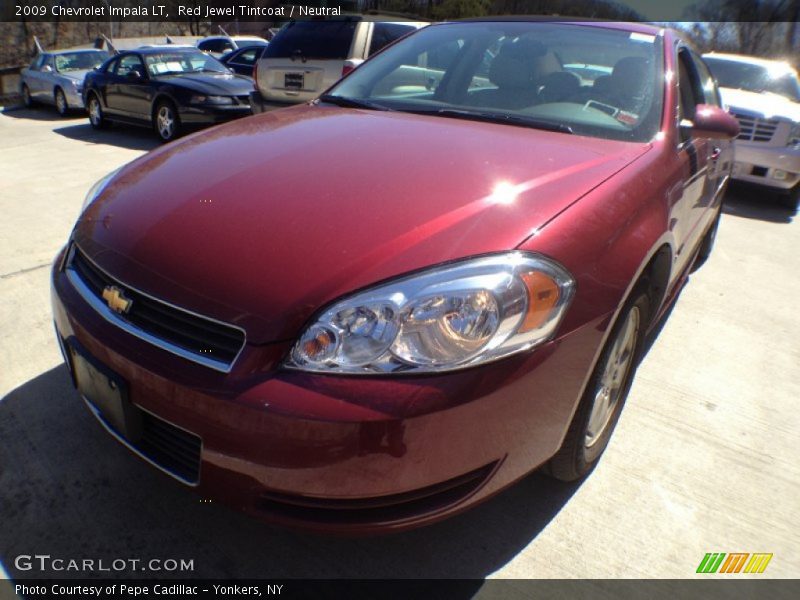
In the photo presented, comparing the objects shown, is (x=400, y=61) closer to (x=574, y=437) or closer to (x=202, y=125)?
(x=574, y=437)

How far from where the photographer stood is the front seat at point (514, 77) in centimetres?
267

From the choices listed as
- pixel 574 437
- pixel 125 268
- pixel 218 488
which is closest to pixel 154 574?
pixel 218 488

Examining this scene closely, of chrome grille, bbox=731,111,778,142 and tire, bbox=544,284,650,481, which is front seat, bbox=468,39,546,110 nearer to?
tire, bbox=544,284,650,481

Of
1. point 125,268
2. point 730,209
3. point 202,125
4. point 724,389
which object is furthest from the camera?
point 202,125

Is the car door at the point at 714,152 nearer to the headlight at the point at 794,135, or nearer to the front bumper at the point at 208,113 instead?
the headlight at the point at 794,135

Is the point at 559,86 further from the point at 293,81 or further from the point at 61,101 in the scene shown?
the point at 61,101

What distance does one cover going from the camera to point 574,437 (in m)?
1.93

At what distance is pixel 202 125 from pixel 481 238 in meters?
7.97

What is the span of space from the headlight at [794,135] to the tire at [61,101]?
12099 millimetres

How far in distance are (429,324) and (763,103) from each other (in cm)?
740

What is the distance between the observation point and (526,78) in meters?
2.75

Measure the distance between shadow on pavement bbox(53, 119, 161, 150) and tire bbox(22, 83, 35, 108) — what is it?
3243mm

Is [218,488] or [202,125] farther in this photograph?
[202,125]

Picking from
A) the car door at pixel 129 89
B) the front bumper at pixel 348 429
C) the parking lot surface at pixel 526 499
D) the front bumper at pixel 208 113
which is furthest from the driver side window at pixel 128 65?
the front bumper at pixel 348 429
